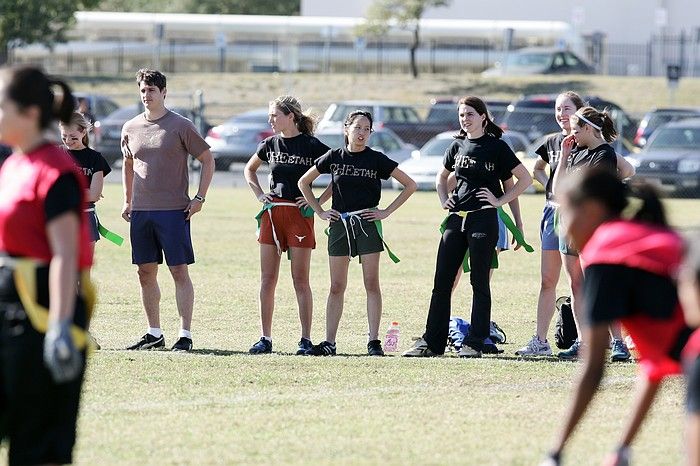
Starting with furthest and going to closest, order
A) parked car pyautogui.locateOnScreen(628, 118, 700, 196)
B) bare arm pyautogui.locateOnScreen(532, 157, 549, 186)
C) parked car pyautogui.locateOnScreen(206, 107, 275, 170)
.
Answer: parked car pyautogui.locateOnScreen(206, 107, 275, 170), parked car pyautogui.locateOnScreen(628, 118, 700, 196), bare arm pyautogui.locateOnScreen(532, 157, 549, 186)

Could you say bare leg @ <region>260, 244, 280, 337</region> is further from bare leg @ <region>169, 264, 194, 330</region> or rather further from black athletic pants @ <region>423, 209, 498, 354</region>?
black athletic pants @ <region>423, 209, 498, 354</region>

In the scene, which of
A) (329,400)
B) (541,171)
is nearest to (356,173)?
(541,171)

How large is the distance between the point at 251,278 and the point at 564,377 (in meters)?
6.50

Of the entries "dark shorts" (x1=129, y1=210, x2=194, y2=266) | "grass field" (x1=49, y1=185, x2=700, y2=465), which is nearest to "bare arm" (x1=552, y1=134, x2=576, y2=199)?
"grass field" (x1=49, y1=185, x2=700, y2=465)

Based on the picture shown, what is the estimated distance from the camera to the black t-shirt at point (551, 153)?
34.3 ft

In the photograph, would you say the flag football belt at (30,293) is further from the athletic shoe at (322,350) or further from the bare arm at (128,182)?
the bare arm at (128,182)

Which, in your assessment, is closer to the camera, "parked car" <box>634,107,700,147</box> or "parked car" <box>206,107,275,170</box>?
"parked car" <box>634,107,700,147</box>

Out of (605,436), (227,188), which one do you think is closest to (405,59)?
(227,188)

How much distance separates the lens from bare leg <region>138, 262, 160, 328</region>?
10.5m

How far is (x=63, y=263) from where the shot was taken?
496 centimetres

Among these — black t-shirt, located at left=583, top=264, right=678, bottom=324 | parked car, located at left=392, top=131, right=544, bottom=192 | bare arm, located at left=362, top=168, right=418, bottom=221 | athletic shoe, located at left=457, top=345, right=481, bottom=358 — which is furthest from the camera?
parked car, located at left=392, top=131, right=544, bottom=192

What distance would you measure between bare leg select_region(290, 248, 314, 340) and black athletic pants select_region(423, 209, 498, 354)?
0.92m

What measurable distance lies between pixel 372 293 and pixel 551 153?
1.76 m

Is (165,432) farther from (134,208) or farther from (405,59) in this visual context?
(405,59)
